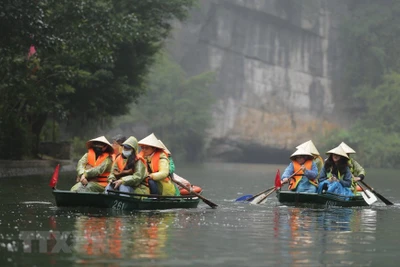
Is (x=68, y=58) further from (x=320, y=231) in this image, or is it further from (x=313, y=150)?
(x=320, y=231)

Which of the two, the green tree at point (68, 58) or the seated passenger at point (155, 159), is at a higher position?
Result: the green tree at point (68, 58)

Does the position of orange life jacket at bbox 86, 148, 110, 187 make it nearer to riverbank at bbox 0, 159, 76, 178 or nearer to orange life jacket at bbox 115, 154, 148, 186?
orange life jacket at bbox 115, 154, 148, 186

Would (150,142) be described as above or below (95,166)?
above

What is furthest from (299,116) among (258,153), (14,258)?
(14,258)

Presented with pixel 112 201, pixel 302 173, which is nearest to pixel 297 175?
pixel 302 173

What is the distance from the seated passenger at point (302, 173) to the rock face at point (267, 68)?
58.9m

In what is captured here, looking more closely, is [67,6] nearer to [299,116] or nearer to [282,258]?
[282,258]

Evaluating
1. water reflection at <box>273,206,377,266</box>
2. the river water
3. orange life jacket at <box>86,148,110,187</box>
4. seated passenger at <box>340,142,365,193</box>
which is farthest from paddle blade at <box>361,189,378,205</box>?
orange life jacket at <box>86,148,110,187</box>

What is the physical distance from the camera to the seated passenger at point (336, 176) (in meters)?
20.5

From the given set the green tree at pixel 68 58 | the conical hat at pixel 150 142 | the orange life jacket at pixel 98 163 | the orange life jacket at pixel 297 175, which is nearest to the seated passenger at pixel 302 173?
the orange life jacket at pixel 297 175

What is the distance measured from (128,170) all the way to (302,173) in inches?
204

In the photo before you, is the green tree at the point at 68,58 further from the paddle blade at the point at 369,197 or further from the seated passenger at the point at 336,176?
the paddle blade at the point at 369,197

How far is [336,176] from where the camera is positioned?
2083 centimetres

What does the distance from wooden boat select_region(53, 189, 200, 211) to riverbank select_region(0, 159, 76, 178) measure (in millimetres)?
12675
